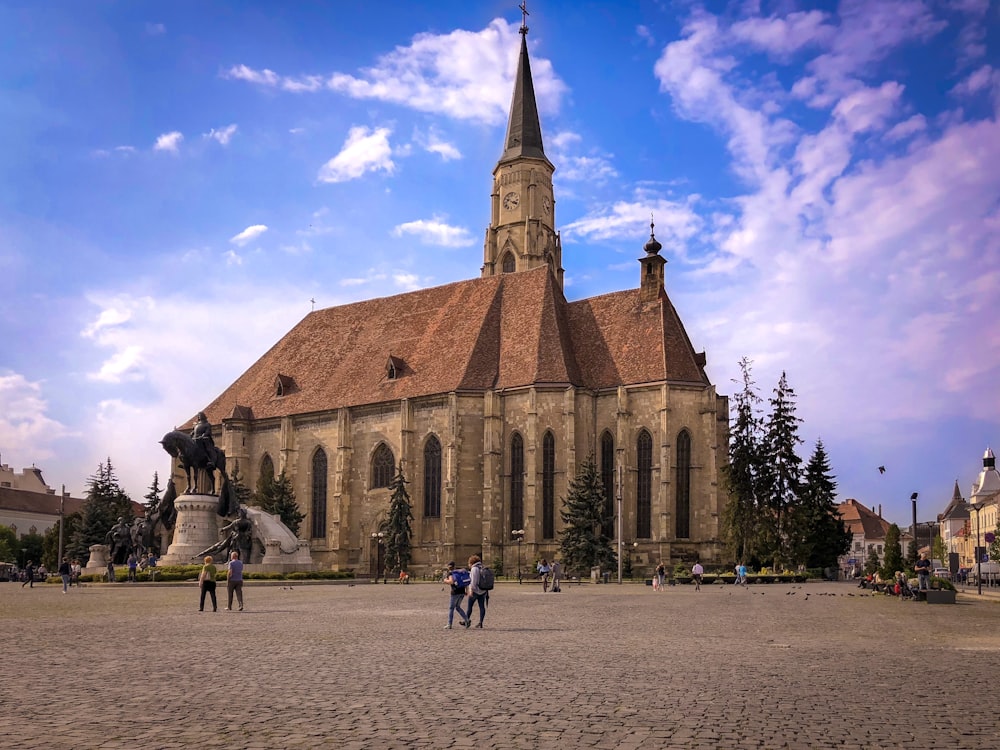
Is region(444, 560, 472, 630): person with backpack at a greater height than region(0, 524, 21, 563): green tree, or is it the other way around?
region(444, 560, 472, 630): person with backpack

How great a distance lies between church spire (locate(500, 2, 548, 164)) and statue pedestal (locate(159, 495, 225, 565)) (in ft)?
148

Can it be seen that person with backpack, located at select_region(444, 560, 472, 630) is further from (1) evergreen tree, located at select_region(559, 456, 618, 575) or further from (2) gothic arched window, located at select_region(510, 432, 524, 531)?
(2) gothic arched window, located at select_region(510, 432, 524, 531)

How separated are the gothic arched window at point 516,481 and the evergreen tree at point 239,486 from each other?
18517 millimetres

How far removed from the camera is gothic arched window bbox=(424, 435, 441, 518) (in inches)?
2527

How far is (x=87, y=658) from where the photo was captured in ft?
43.9

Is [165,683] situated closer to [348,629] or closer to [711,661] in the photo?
[711,661]

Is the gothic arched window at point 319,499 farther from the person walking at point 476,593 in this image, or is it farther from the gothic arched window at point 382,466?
the person walking at point 476,593

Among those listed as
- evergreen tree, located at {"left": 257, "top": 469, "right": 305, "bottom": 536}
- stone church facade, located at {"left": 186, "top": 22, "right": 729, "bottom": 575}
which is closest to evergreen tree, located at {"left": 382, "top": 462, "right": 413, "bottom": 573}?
stone church facade, located at {"left": 186, "top": 22, "right": 729, "bottom": 575}

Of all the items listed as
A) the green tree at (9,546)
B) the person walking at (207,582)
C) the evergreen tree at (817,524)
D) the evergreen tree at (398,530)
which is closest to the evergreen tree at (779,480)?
the evergreen tree at (817,524)

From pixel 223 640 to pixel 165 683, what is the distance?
549cm

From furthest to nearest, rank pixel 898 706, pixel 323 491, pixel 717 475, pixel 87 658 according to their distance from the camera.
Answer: pixel 323 491, pixel 717 475, pixel 87 658, pixel 898 706

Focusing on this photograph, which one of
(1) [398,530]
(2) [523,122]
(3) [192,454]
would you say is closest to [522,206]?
(2) [523,122]

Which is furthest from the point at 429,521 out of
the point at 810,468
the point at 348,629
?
the point at 348,629

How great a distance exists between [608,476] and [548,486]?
3548 millimetres
